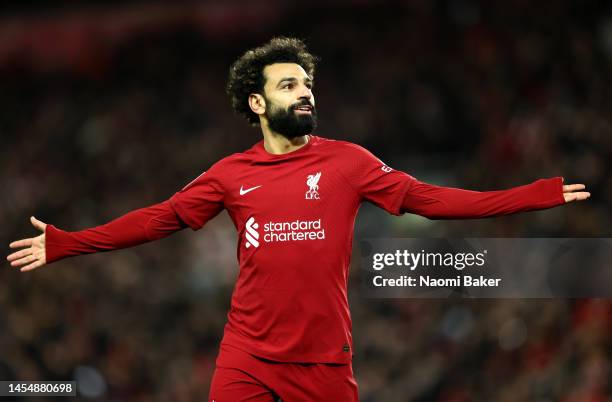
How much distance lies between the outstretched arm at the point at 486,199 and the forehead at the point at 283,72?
681 mm

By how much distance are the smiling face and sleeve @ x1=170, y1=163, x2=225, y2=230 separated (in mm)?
309

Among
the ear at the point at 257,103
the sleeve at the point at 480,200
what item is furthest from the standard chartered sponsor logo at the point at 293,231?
the ear at the point at 257,103

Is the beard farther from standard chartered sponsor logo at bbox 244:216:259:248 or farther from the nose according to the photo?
standard chartered sponsor logo at bbox 244:216:259:248

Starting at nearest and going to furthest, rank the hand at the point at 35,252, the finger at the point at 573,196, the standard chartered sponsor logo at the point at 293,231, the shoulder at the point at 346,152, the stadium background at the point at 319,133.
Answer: the finger at the point at 573,196, the standard chartered sponsor logo at the point at 293,231, the shoulder at the point at 346,152, the hand at the point at 35,252, the stadium background at the point at 319,133

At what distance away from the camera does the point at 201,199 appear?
383cm

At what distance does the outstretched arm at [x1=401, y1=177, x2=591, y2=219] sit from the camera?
3.47m

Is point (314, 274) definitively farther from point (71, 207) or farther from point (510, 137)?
point (71, 207)

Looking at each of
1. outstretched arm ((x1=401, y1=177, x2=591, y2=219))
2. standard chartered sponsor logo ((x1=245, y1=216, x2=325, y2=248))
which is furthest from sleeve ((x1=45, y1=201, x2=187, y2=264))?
outstretched arm ((x1=401, y1=177, x2=591, y2=219))

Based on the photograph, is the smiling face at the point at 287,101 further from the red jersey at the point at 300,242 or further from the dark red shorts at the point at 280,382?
the dark red shorts at the point at 280,382

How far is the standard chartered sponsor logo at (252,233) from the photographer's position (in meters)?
3.62

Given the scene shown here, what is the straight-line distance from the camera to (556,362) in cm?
636

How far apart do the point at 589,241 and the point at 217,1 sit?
17.3ft

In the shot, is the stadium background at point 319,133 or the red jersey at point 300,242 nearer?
the red jersey at point 300,242

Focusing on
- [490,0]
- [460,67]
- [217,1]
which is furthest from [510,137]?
[217,1]
